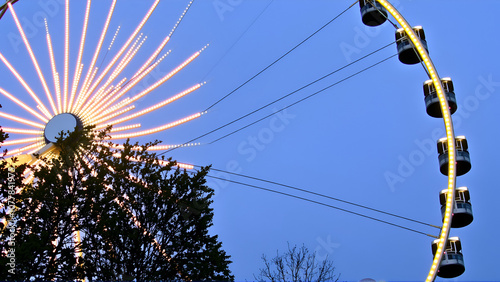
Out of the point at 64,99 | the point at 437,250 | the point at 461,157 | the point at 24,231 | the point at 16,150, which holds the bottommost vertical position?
the point at 437,250

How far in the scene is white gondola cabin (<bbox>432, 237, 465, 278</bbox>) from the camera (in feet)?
51.3

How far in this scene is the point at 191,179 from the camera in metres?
21.3

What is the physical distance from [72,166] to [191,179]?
3758 mm

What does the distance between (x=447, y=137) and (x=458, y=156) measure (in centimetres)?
57

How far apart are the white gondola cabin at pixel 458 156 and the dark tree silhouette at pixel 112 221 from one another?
7.36 m

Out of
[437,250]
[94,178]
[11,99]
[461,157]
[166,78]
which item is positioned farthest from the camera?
[11,99]

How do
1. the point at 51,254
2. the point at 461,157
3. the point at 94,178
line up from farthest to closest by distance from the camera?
the point at 94,178
the point at 51,254
the point at 461,157

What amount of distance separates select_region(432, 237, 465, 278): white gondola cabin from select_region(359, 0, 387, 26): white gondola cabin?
24.6ft

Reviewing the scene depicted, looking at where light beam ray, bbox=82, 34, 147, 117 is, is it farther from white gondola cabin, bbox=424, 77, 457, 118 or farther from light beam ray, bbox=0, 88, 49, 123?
white gondola cabin, bbox=424, 77, 457, 118

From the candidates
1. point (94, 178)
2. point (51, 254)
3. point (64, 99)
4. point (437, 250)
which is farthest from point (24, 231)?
point (437, 250)

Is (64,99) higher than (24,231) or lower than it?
higher

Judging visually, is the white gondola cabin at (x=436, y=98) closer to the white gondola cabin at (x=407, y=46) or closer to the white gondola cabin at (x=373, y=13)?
the white gondola cabin at (x=407, y=46)

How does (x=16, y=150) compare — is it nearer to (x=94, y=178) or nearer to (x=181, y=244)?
(x=94, y=178)

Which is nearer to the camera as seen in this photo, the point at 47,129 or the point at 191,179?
the point at 191,179
